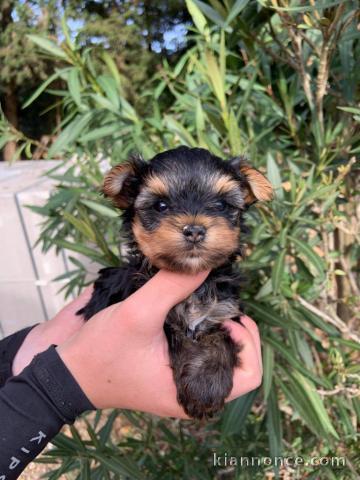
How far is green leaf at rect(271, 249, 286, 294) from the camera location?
163cm

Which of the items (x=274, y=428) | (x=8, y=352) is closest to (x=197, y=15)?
(x=8, y=352)

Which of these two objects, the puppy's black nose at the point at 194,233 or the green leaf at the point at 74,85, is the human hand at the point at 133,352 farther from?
the green leaf at the point at 74,85

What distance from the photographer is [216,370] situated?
1.30 metres

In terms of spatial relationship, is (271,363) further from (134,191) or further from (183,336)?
(134,191)

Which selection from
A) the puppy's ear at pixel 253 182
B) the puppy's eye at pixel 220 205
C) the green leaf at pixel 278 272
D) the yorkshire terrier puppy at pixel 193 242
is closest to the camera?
the yorkshire terrier puppy at pixel 193 242

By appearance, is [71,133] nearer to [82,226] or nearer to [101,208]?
[101,208]

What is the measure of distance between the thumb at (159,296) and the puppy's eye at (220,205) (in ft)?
0.67

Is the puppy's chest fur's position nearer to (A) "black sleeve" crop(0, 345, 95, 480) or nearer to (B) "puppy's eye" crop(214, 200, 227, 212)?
(B) "puppy's eye" crop(214, 200, 227, 212)

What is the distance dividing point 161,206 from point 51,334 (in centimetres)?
80

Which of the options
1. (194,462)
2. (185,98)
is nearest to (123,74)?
(185,98)

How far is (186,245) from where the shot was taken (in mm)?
1229

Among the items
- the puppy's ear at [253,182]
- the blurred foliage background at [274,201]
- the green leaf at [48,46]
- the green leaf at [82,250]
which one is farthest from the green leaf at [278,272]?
the green leaf at [48,46]

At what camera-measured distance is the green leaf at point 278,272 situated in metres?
1.63

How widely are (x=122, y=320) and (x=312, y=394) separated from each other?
89 cm
